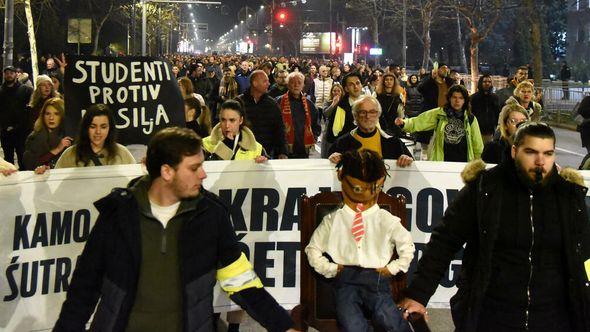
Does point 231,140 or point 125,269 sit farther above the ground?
point 231,140

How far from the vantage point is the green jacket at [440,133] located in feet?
28.7

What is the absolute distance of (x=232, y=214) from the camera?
6414 millimetres

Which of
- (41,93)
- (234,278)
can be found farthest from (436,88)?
(234,278)

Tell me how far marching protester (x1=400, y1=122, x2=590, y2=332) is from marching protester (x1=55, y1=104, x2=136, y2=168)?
10.2ft

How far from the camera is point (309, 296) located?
469 centimetres

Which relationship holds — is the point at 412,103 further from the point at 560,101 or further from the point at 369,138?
the point at 369,138

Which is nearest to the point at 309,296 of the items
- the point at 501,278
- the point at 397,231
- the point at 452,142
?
the point at 397,231

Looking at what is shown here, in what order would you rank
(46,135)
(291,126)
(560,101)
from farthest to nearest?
1. (560,101)
2. (291,126)
3. (46,135)

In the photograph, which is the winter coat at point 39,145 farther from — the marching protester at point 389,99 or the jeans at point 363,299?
the marching protester at point 389,99

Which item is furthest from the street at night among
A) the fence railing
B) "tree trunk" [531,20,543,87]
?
"tree trunk" [531,20,543,87]

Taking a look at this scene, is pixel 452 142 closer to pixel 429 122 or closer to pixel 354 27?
pixel 429 122

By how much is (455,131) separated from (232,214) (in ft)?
10.2

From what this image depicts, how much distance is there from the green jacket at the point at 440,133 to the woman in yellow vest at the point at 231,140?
2103mm

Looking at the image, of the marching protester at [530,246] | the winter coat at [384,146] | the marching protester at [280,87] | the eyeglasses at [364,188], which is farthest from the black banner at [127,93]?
the marching protester at [280,87]
